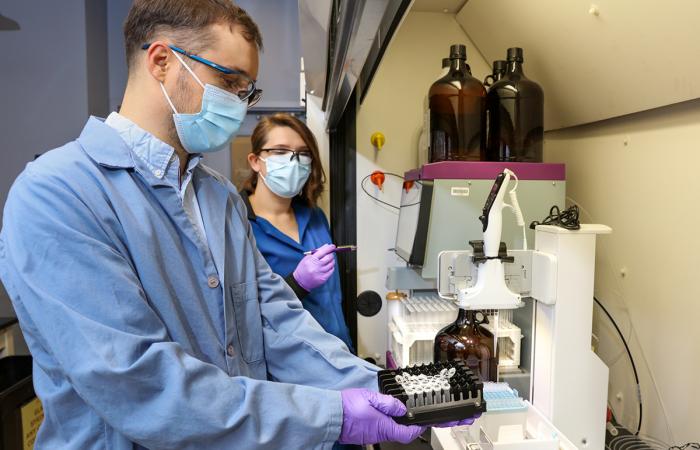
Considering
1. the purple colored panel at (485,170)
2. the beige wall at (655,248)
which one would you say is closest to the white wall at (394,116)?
the purple colored panel at (485,170)

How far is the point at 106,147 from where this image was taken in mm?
713

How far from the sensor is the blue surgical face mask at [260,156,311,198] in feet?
5.25

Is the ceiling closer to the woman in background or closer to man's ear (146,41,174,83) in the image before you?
the woman in background

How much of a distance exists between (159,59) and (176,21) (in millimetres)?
71

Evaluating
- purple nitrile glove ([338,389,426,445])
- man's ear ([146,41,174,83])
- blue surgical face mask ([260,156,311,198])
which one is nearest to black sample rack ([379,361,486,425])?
purple nitrile glove ([338,389,426,445])

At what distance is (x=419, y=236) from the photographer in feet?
4.37

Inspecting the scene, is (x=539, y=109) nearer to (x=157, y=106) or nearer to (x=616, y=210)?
(x=616, y=210)

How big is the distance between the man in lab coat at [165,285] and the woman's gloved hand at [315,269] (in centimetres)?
55

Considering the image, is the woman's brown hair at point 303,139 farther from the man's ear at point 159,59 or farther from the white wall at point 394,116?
the man's ear at point 159,59

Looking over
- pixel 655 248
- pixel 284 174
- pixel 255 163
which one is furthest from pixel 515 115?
Result: pixel 255 163

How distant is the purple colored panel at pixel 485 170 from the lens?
130 cm

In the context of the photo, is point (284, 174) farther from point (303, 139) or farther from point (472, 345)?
point (472, 345)

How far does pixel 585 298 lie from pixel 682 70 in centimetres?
58

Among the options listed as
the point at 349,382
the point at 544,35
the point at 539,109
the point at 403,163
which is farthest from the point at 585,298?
the point at 403,163
